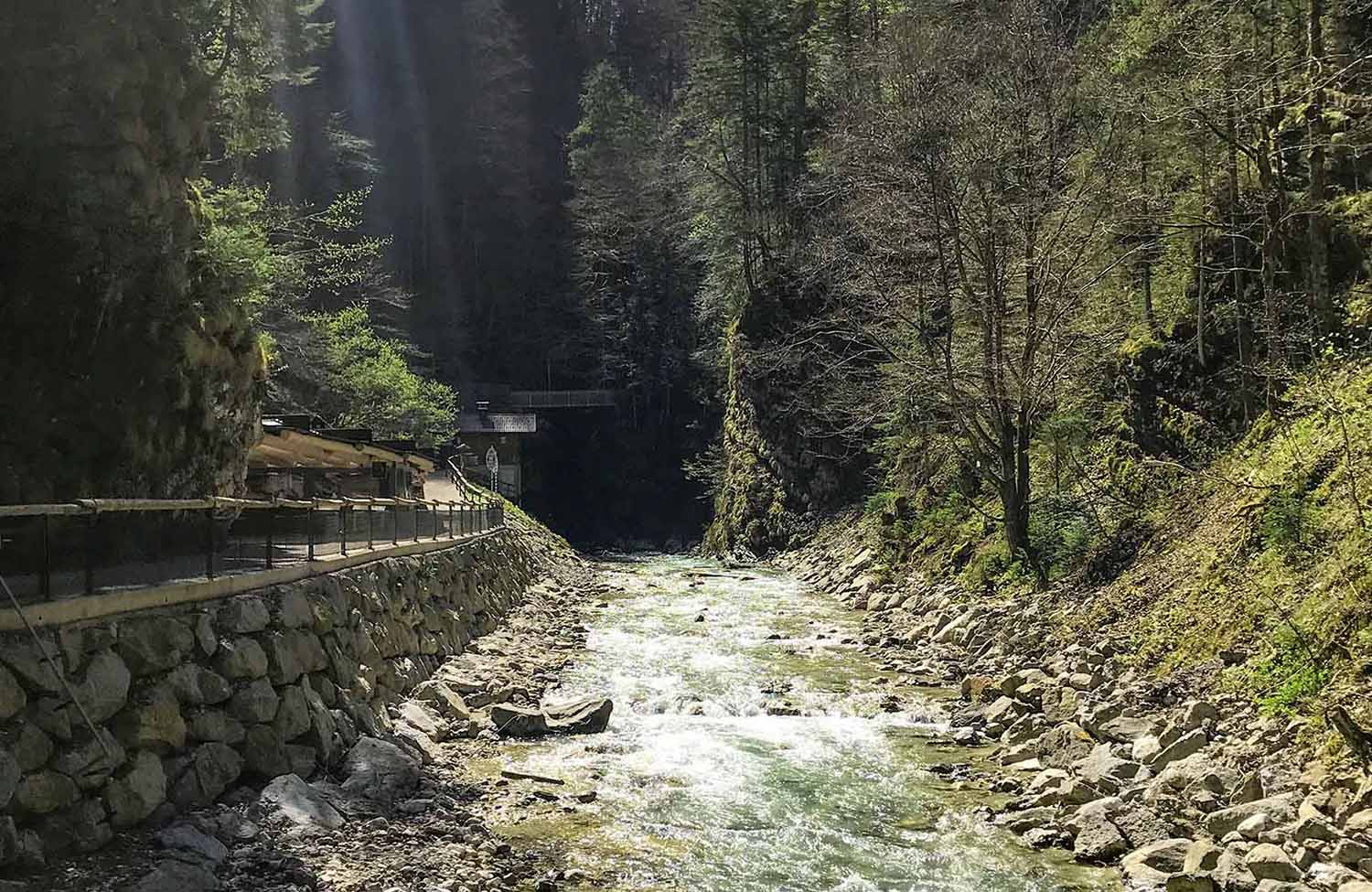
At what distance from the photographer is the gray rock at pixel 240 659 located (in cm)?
816

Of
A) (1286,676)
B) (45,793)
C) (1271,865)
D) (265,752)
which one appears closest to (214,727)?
(265,752)

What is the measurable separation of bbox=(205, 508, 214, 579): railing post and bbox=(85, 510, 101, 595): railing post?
144cm

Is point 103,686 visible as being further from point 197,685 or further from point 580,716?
point 580,716

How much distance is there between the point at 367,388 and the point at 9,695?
93.1 feet

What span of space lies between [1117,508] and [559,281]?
5335 cm

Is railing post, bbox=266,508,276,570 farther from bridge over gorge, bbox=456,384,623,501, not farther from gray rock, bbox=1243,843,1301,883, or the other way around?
bridge over gorge, bbox=456,384,623,501

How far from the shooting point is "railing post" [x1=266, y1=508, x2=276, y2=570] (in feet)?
32.0

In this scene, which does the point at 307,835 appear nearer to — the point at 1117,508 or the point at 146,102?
the point at 146,102

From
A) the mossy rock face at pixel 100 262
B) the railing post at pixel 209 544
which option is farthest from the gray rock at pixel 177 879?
the mossy rock face at pixel 100 262

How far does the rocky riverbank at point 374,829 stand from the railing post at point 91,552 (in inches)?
71.0

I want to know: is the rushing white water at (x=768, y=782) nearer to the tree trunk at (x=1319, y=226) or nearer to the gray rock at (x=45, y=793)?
the gray rock at (x=45, y=793)

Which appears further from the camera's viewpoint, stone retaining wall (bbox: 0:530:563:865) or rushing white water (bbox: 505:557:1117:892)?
rushing white water (bbox: 505:557:1117:892)

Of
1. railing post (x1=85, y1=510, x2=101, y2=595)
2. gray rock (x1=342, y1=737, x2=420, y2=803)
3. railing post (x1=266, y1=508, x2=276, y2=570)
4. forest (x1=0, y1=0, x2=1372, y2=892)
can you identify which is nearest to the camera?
railing post (x1=85, y1=510, x2=101, y2=595)

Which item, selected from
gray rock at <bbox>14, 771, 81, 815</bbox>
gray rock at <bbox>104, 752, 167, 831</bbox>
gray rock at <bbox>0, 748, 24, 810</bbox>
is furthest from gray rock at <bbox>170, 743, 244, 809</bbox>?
gray rock at <bbox>0, 748, 24, 810</bbox>
